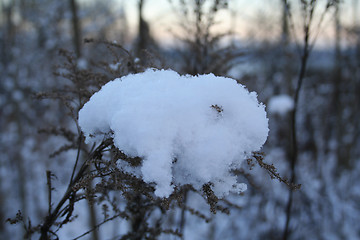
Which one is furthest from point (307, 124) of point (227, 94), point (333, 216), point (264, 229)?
point (227, 94)

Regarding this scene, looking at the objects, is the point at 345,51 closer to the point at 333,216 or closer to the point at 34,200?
the point at 333,216

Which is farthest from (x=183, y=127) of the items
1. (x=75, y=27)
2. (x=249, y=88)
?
(x=75, y=27)

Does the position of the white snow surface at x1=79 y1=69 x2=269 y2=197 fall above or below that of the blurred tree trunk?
below

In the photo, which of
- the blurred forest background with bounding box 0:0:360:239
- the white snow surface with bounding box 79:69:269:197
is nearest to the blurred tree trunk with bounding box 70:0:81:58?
the blurred forest background with bounding box 0:0:360:239

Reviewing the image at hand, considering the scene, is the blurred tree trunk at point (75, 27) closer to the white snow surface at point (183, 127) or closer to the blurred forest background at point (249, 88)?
the blurred forest background at point (249, 88)

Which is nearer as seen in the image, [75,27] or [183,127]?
[183,127]

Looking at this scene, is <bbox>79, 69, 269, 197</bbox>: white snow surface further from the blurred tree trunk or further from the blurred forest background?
the blurred tree trunk

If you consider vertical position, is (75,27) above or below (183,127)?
above

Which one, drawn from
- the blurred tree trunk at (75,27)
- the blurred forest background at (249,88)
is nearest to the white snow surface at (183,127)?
the blurred forest background at (249,88)

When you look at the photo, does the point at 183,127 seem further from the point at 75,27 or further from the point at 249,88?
the point at 75,27
